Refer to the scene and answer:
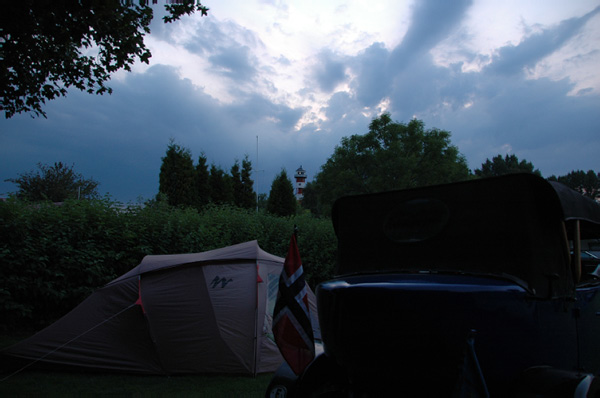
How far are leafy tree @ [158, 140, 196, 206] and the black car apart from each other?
18.1 m

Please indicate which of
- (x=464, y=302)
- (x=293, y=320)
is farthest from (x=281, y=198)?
(x=464, y=302)

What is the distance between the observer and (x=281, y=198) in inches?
1083

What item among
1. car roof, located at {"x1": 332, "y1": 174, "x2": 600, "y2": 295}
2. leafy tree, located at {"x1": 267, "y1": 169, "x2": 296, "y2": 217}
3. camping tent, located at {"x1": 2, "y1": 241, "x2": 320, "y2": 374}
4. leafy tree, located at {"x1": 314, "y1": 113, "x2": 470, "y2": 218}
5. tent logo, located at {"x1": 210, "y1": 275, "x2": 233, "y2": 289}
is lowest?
camping tent, located at {"x1": 2, "y1": 241, "x2": 320, "y2": 374}

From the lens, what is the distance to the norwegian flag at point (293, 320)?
361cm

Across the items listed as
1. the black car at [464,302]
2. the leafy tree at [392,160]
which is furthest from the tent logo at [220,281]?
the leafy tree at [392,160]

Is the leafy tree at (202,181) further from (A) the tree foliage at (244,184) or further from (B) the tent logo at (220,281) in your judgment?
(B) the tent logo at (220,281)

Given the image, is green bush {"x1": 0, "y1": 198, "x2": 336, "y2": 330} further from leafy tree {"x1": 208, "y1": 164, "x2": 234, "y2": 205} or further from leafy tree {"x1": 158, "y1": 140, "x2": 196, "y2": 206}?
leafy tree {"x1": 208, "y1": 164, "x2": 234, "y2": 205}

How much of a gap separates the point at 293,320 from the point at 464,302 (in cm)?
179

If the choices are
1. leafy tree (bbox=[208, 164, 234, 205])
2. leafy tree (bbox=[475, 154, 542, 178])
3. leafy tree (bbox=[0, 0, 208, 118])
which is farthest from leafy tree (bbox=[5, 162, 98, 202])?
leafy tree (bbox=[475, 154, 542, 178])

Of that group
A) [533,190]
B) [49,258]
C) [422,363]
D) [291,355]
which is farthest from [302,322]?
[49,258]

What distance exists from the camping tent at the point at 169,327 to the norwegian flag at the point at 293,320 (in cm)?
280

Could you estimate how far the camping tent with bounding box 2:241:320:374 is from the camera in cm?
634

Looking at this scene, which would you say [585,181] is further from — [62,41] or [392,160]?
[62,41]

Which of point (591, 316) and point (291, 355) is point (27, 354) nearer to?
point (291, 355)
